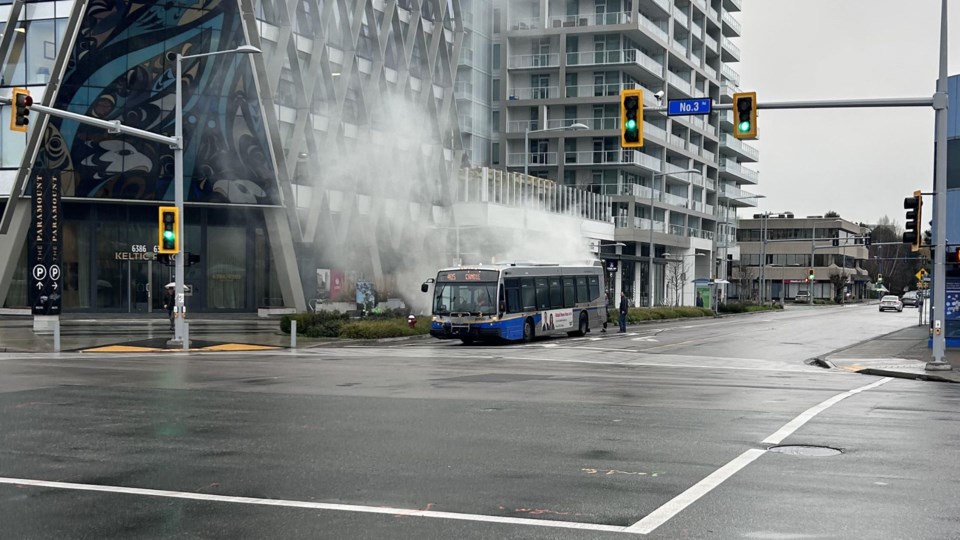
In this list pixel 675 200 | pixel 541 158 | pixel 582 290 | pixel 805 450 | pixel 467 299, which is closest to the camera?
pixel 805 450

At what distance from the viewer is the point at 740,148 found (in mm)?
104188

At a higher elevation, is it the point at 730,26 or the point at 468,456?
the point at 730,26

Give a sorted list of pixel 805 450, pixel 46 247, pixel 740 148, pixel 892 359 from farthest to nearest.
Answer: pixel 740 148
pixel 46 247
pixel 892 359
pixel 805 450

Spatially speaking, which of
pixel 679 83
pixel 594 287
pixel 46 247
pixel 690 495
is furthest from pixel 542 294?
pixel 679 83

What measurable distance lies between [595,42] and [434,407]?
218 ft

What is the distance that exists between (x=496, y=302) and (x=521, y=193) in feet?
92.8

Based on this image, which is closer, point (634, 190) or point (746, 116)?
point (746, 116)

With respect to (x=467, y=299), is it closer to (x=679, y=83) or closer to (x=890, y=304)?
(x=679, y=83)

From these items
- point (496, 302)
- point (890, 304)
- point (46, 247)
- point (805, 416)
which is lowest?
point (890, 304)

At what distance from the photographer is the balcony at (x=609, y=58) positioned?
73688 millimetres

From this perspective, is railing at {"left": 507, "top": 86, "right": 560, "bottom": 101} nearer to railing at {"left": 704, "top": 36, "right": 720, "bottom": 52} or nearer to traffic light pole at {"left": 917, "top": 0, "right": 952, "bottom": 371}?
railing at {"left": 704, "top": 36, "right": 720, "bottom": 52}

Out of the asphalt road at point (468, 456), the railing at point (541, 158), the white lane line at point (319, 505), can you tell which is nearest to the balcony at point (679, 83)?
the railing at point (541, 158)

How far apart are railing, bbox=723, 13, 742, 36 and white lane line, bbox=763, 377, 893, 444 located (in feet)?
286

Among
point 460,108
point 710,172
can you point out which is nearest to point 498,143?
point 460,108
